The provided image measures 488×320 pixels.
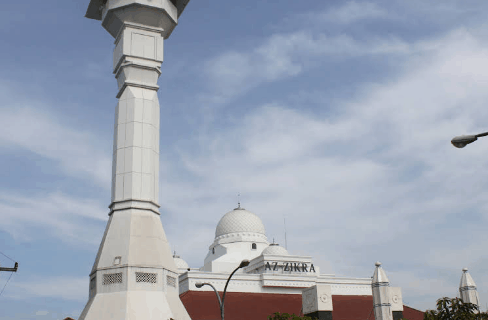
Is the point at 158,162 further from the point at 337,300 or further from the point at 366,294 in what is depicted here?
the point at 366,294

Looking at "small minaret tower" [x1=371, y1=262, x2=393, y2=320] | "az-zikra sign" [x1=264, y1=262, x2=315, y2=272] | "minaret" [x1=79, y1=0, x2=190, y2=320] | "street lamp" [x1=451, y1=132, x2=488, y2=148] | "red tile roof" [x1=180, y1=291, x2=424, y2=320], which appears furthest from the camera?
"az-zikra sign" [x1=264, y1=262, x2=315, y2=272]

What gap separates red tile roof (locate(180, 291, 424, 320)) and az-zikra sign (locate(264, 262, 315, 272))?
5.10 meters

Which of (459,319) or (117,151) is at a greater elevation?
(117,151)

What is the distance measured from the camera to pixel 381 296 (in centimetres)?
4284

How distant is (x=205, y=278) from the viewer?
51.7 meters

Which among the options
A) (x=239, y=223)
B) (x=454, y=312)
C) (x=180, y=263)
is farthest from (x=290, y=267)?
(x=454, y=312)

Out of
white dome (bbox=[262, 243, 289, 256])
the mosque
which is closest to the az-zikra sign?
the mosque

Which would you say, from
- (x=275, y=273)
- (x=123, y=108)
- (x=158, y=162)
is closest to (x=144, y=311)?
(x=158, y=162)

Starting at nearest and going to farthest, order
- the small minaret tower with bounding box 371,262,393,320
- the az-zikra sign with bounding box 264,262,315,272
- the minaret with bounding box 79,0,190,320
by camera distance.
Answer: the minaret with bounding box 79,0,190,320, the small minaret tower with bounding box 371,262,393,320, the az-zikra sign with bounding box 264,262,315,272

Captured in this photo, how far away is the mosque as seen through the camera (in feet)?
159

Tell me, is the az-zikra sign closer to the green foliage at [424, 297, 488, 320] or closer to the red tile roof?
the red tile roof

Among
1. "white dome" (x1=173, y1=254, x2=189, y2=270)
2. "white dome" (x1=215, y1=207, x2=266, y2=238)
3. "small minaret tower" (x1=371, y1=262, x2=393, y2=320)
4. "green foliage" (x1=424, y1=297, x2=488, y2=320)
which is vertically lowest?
"green foliage" (x1=424, y1=297, x2=488, y2=320)

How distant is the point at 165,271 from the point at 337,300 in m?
28.1

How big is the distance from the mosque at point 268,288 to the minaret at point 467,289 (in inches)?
184
